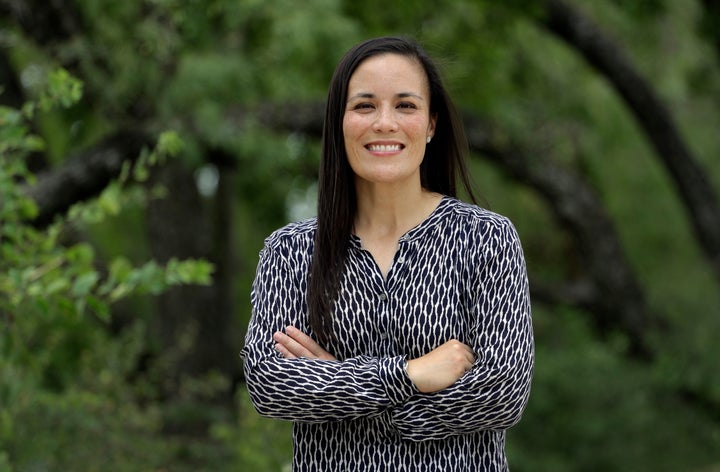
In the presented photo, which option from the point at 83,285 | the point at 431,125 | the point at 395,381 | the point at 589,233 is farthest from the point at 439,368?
the point at 589,233

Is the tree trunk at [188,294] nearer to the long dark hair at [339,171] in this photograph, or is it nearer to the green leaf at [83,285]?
the green leaf at [83,285]

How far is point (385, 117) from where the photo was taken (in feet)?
7.67

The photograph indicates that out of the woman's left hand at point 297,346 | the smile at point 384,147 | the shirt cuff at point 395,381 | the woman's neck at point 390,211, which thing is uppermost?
the smile at point 384,147

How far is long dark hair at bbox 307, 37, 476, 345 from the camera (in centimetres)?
237

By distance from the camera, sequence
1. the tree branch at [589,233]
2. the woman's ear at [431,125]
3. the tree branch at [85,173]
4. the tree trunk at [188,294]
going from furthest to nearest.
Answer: the tree branch at [589,233] < the tree trunk at [188,294] < the tree branch at [85,173] < the woman's ear at [431,125]

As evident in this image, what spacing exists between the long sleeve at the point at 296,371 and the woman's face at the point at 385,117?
0.27m

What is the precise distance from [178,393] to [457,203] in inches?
235

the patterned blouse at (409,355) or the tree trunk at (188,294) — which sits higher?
the tree trunk at (188,294)

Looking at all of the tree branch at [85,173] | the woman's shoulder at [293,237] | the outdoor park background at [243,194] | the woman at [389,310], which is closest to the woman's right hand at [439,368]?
the woman at [389,310]

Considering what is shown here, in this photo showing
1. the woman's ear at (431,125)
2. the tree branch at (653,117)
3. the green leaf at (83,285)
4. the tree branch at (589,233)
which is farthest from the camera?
the tree branch at (589,233)

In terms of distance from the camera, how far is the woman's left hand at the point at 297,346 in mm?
2357

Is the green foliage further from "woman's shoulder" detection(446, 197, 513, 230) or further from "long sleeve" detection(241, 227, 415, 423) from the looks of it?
"woman's shoulder" detection(446, 197, 513, 230)

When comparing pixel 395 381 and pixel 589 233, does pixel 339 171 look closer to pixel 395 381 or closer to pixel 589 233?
pixel 395 381

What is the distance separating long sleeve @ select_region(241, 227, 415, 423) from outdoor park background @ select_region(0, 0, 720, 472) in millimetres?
672
